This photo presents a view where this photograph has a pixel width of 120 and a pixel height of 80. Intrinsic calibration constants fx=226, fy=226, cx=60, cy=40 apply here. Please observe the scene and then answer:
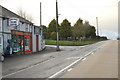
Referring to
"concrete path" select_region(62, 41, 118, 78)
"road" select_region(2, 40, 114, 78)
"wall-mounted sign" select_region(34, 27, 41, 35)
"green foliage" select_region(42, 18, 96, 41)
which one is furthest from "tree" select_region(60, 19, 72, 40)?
"concrete path" select_region(62, 41, 118, 78)

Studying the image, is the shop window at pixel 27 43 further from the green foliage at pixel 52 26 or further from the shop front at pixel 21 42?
the green foliage at pixel 52 26

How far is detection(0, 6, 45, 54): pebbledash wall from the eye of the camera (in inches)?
863

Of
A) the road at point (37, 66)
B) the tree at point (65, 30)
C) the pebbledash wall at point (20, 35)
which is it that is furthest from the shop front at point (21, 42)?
the tree at point (65, 30)

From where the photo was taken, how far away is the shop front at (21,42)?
78.8ft

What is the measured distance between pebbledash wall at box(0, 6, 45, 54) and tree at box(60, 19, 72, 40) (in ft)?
173

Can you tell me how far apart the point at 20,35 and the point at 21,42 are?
822mm

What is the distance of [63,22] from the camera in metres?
88.2

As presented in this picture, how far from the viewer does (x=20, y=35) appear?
85.3 feet

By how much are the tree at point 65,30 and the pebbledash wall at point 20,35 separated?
52.7 m

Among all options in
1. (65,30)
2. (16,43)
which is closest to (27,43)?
(16,43)

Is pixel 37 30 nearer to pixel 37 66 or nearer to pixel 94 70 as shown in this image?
pixel 37 66

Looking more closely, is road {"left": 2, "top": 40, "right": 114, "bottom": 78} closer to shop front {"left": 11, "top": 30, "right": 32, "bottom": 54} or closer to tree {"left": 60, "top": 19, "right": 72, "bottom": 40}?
shop front {"left": 11, "top": 30, "right": 32, "bottom": 54}

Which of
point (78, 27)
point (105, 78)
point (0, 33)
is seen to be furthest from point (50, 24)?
point (105, 78)

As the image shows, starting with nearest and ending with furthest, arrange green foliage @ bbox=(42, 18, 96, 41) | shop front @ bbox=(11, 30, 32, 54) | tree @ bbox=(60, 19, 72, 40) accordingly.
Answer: shop front @ bbox=(11, 30, 32, 54)
green foliage @ bbox=(42, 18, 96, 41)
tree @ bbox=(60, 19, 72, 40)
